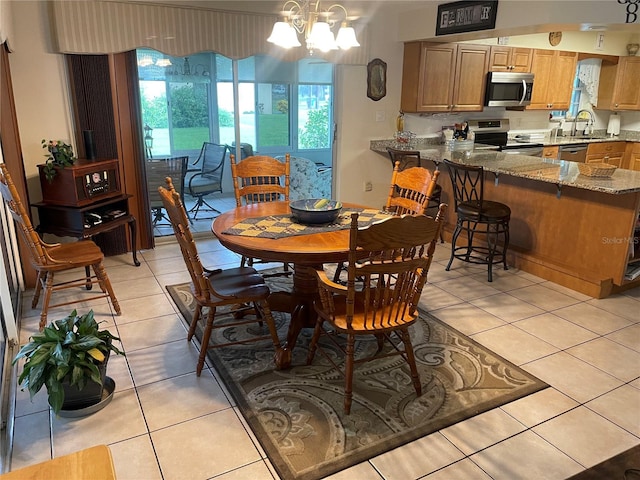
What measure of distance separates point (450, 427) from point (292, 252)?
1112 mm

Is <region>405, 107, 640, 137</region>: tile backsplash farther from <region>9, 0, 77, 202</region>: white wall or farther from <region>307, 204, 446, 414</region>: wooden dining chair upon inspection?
<region>307, 204, 446, 414</region>: wooden dining chair

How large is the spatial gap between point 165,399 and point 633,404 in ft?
7.82

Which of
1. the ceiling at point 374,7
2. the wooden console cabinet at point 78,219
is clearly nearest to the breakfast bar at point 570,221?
the ceiling at point 374,7

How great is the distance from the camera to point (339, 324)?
222cm

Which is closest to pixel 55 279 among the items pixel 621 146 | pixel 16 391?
pixel 16 391

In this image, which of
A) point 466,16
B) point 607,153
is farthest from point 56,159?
point 607,153

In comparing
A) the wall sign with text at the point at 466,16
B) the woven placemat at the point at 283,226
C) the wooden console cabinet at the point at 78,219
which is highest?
the wall sign with text at the point at 466,16

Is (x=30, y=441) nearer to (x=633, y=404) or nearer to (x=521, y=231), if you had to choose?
(x=633, y=404)

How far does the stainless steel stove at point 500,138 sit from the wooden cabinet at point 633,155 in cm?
174

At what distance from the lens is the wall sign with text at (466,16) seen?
4227 mm

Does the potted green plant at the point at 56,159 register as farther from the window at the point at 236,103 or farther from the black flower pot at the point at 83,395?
the black flower pot at the point at 83,395

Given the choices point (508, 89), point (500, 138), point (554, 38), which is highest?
point (554, 38)

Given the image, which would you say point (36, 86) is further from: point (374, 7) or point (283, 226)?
point (374, 7)

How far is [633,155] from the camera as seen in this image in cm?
693
